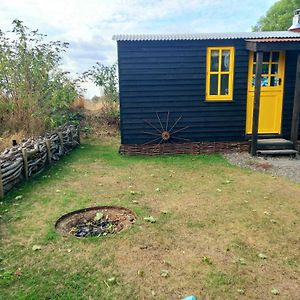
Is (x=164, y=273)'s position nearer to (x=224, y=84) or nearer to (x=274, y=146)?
(x=274, y=146)

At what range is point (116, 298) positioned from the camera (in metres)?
2.71

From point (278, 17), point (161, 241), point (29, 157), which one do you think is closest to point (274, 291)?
point (161, 241)

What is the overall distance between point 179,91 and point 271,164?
A: 2.96m

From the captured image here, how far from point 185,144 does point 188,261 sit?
530cm

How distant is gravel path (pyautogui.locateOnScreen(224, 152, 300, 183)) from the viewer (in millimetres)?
6461

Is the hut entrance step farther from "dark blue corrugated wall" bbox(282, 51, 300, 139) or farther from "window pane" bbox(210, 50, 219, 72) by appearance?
"window pane" bbox(210, 50, 219, 72)

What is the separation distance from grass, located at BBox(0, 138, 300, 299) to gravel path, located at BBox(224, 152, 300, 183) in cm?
47

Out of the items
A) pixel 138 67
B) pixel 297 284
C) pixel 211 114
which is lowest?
pixel 297 284

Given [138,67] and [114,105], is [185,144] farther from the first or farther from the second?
[114,105]

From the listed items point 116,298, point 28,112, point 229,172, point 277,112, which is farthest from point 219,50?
point 116,298

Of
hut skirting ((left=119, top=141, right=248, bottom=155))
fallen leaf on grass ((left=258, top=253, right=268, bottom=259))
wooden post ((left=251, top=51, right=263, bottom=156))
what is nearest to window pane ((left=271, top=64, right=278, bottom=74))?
wooden post ((left=251, top=51, right=263, bottom=156))

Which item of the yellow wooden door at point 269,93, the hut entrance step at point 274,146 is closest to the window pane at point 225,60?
the yellow wooden door at point 269,93

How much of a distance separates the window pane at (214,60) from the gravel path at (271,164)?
227 centimetres

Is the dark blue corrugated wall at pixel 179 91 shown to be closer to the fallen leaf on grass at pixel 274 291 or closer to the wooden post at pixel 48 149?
the wooden post at pixel 48 149
